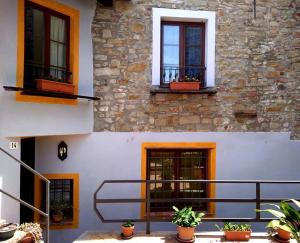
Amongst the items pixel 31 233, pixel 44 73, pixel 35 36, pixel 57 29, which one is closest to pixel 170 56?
pixel 57 29

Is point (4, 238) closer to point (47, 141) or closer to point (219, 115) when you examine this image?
point (47, 141)

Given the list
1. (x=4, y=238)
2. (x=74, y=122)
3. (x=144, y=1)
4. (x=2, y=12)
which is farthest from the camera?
(x=144, y=1)

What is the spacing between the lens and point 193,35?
21.8 feet

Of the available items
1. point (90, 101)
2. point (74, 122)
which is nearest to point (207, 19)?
point (90, 101)

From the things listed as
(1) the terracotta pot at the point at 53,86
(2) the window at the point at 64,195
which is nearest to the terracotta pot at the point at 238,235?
(2) the window at the point at 64,195

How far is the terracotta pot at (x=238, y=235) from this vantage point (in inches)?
201

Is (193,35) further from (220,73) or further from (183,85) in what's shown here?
(183,85)

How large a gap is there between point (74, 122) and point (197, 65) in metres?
2.88

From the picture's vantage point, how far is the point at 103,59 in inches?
248

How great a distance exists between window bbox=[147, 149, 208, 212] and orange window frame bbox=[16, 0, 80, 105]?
2154 millimetres

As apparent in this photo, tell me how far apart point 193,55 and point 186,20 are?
0.76m

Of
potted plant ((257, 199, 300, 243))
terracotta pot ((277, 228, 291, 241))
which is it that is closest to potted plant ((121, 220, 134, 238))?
potted plant ((257, 199, 300, 243))

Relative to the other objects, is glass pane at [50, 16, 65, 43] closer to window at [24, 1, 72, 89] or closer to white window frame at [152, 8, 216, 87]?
window at [24, 1, 72, 89]

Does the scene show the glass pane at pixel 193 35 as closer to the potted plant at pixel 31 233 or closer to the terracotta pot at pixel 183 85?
the terracotta pot at pixel 183 85
